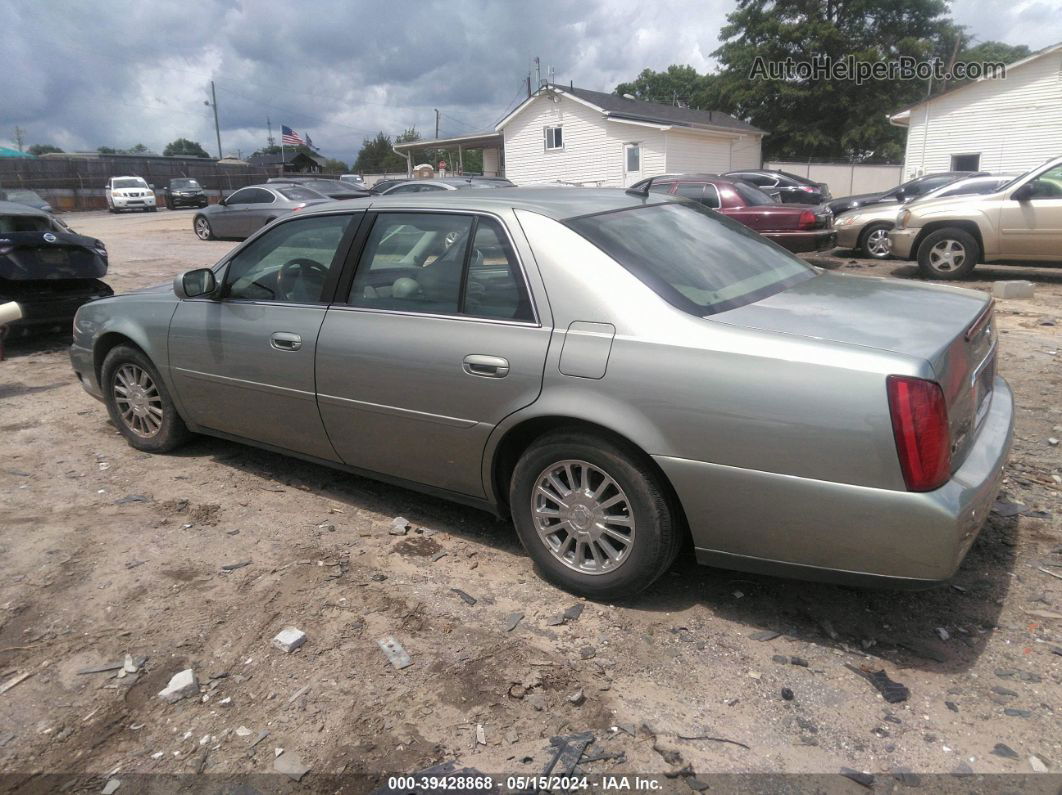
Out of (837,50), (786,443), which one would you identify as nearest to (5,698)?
(786,443)

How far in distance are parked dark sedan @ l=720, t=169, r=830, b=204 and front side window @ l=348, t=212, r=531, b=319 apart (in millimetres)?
16373

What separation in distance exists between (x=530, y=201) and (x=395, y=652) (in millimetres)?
2060

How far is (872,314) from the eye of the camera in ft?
10.1

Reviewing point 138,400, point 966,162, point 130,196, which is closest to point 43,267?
point 138,400

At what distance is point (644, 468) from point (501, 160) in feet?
135

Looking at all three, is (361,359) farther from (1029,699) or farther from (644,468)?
(1029,699)

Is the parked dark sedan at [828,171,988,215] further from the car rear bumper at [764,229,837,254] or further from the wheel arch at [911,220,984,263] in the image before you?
the wheel arch at [911,220,984,263]

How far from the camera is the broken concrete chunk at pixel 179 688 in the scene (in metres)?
2.81

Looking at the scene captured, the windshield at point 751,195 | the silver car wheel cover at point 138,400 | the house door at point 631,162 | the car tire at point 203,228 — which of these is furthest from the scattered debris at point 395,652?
the house door at point 631,162

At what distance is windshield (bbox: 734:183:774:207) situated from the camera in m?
13.5

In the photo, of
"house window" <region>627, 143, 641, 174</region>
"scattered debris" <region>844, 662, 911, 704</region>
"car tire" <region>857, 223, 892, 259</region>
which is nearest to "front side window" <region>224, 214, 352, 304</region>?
"scattered debris" <region>844, 662, 911, 704</region>

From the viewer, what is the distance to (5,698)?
285cm

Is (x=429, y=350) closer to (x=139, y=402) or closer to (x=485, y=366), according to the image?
(x=485, y=366)

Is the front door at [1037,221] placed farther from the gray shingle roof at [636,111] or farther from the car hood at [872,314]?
the gray shingle roof at [636,111]
